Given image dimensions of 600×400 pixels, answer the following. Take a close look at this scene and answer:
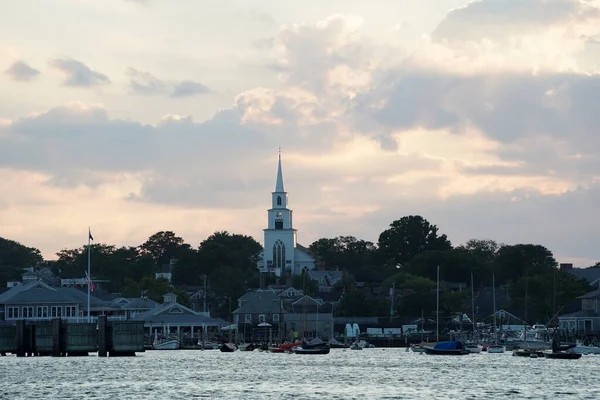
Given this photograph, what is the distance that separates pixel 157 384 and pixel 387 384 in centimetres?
1683

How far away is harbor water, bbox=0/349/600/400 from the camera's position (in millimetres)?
94688

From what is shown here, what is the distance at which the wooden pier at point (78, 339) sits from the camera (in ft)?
487

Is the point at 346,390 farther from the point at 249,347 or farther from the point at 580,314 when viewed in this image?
the point at 580,314

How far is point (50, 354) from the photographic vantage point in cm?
15200

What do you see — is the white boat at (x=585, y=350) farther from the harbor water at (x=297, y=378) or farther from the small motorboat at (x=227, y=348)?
the small motorboat at (x=227, y=348)

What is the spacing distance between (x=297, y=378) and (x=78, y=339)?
45.6 m

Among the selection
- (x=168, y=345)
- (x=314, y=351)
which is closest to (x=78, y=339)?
(x=314, y=351)

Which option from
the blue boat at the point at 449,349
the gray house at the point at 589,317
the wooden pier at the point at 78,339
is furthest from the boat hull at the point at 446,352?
the gray house at the point at 589,317

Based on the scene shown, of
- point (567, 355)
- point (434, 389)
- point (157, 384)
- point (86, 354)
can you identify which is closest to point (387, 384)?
point (434, 389)

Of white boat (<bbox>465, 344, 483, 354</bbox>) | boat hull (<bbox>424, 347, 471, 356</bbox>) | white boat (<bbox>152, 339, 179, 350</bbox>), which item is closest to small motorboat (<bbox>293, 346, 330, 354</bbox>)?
boat hull (<bbox>424, 347, 471, 356</bbox>)

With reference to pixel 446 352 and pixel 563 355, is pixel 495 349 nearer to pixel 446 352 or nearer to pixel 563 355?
pixel 446 352

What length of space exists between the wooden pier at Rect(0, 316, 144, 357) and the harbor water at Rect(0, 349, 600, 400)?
1.91 metres

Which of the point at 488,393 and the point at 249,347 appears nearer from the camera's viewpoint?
the point at 488,393

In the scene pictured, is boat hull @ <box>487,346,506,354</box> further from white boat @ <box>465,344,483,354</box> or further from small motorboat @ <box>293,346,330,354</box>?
small motorboat @ <box>293,346,330,354</box>
